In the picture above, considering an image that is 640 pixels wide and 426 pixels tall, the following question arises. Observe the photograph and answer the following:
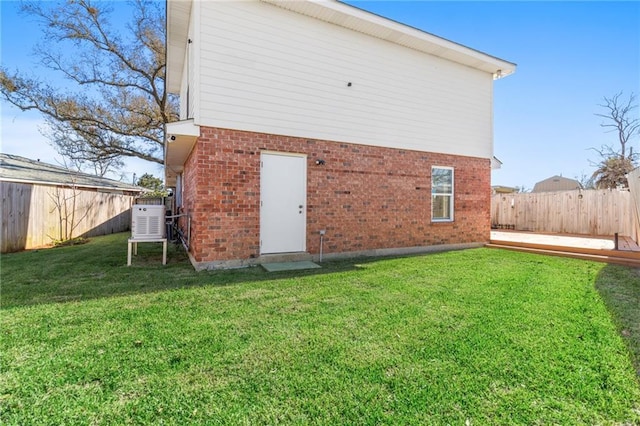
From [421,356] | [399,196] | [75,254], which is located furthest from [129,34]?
[421,356]

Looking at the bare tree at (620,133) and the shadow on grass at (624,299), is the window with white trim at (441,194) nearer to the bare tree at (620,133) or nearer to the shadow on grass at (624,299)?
the shadow on grass at (624,299)

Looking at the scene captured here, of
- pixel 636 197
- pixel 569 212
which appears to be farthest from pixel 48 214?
pixel 569 212

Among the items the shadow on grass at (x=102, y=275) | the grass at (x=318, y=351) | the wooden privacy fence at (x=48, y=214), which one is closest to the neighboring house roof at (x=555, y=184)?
the grass at (x=318, y=351)

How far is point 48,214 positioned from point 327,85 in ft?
32.5

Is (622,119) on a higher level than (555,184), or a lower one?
higher

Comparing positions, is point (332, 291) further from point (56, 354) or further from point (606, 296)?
point (606, 296)

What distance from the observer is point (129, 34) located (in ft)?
49.8

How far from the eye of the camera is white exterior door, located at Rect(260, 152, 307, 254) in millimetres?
6422

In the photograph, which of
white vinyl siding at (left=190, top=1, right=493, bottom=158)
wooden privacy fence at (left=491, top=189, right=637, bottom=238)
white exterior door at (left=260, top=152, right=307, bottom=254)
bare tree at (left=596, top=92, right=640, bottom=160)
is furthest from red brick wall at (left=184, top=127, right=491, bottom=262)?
bare tree at (left=596, top=92, right=640, bottom=160)

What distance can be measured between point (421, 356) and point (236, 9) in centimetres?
672

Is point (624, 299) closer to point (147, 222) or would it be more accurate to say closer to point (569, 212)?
point (147, 222)

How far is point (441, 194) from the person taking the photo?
28.7 ft

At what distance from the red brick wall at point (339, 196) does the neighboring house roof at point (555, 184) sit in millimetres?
30084

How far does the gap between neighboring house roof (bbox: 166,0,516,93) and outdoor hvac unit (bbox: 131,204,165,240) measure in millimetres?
4353
